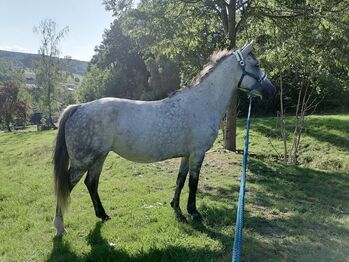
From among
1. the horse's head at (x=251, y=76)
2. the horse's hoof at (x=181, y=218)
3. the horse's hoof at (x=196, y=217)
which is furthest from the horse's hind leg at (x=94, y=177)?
the horse's head at (x=251, y=76)

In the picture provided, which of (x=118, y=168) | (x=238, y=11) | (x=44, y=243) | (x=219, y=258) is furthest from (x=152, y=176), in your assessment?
(x=238, y=11)

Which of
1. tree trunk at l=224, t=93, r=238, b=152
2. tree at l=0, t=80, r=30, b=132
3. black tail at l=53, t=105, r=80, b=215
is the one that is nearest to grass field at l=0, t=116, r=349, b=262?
black tail at l=53, t=105, r=80, b=215

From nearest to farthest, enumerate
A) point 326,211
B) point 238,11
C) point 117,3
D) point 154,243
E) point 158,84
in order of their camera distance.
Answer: point 154,243 < point 326,211 < point 238,11 < point 117,3 < point 158,84

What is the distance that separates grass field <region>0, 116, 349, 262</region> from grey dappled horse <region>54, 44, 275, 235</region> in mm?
439

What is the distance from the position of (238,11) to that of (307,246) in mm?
8947

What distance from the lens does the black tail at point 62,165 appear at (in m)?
5.07

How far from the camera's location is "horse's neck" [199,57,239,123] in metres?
5.59

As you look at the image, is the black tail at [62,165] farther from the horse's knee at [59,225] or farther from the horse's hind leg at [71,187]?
the horse's knee at [59,225]

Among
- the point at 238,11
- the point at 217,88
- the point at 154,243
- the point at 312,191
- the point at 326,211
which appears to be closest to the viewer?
the point at 154,243

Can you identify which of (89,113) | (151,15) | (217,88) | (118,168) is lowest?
(118,168)

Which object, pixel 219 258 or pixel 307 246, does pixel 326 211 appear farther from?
pixel 219 258

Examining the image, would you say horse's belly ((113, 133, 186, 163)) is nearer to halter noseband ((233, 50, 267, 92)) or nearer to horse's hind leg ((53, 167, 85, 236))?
horse's hind leg ((53, 167, 85, 236))

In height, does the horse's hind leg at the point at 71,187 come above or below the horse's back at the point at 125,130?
below

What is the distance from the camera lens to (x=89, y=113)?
5027mm
